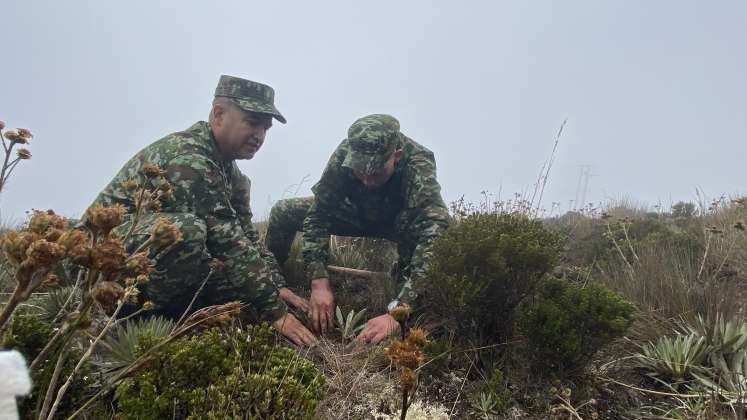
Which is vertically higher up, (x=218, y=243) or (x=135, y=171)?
(x=135, y=171)

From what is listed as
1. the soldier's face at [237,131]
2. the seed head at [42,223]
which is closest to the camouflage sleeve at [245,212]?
the soldier's face at [237,131]

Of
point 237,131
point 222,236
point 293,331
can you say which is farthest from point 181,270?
point 237,131

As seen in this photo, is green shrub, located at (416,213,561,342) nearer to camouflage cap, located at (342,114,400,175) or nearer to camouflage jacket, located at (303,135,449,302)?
camouflage jacket, located at (303,135,449,302)

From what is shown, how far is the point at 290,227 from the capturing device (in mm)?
5266

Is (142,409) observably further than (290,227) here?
No

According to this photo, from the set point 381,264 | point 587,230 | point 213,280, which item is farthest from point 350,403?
point 587,230

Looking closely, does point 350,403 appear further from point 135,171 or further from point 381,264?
point 381,264

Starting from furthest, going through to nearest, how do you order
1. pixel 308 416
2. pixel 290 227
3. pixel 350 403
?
pixel 290 227
pixel 350 403
pixel 308 416

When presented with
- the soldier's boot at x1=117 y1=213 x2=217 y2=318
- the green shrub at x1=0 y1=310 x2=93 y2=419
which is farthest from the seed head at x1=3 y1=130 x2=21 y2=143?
the soldier's boot at x1=117 y1=213 x2=217 y2=318

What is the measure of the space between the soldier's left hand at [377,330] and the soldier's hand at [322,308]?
378mm

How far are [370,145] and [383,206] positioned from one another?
964mm

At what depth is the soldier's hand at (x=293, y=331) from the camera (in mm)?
3164

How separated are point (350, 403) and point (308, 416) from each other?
0.83 m

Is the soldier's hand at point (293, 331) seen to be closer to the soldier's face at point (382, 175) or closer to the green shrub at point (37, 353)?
the green shrub at point (37, 353)
